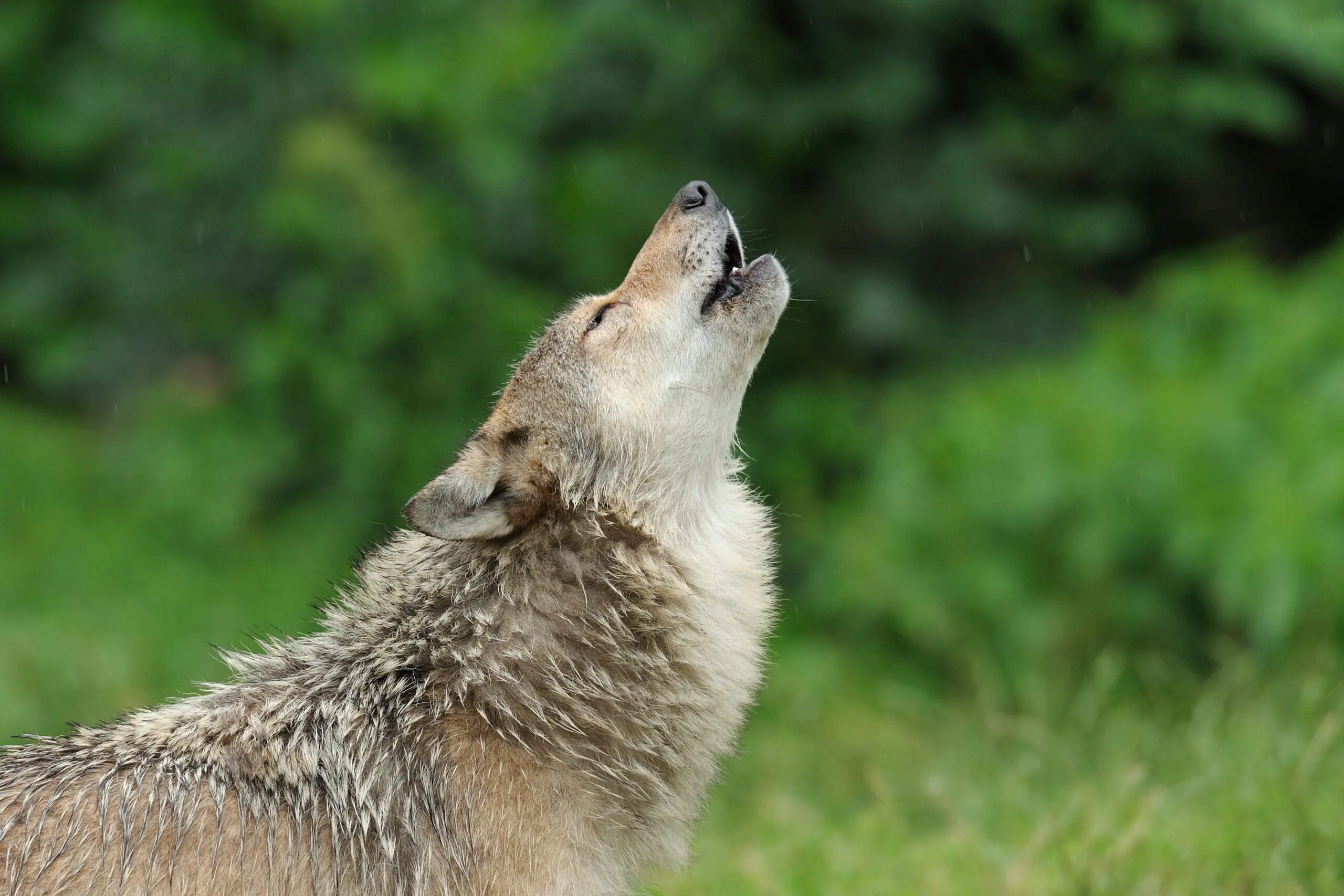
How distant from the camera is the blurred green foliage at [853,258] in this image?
681 centimetres

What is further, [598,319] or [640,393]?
[598,319]

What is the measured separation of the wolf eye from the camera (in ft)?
13.7

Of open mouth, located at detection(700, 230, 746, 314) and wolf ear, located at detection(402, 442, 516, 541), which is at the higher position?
open mouth, located at detection(700, 230, 746, 314)

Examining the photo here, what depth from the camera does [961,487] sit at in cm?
723

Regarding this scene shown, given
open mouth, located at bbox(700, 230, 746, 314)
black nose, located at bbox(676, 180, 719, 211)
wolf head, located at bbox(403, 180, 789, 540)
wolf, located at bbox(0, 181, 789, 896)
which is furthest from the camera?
black nose, located at bbox(676, 180, 719, 211)

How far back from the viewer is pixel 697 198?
427 cm

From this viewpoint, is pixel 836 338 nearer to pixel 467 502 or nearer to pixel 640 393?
pixel 640 393

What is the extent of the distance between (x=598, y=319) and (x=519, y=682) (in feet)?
3.68

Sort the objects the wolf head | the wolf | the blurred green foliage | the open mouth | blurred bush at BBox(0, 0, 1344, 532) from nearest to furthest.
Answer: the wolf
the wolf head
the open mouth
the blurred green foliage
blurred bush at BBox(0, 0, 1344, 532)

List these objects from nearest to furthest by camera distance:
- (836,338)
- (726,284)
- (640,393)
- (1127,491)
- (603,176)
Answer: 1. (640,393)
2. (726,284)
3. (1127,491)
4. (603,176)
5. (836,338)

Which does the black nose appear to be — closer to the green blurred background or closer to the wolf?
the wolf

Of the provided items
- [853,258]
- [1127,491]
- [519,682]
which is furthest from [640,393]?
[853,258]

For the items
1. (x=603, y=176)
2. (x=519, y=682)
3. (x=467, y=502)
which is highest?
(x=603, y=176)

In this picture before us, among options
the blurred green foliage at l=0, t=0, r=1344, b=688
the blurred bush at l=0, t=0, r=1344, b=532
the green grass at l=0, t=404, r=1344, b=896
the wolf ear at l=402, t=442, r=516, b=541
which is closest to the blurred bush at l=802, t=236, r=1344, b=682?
the blurred green foliage at l=0, t=0, r=1344, b=688
